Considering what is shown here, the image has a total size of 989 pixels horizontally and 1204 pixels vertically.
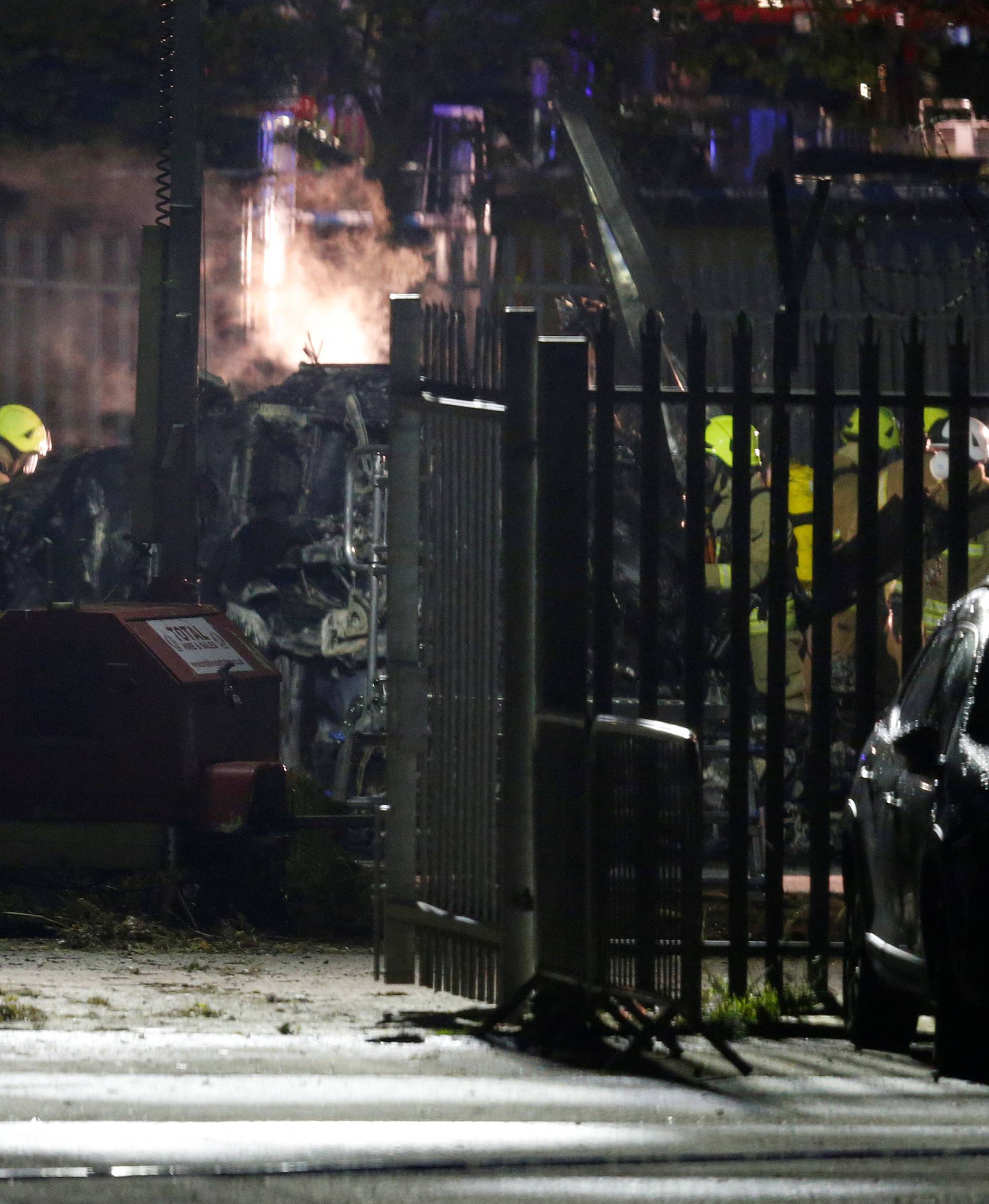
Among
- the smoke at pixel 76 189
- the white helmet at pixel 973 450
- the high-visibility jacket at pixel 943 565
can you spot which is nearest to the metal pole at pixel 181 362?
the high-visibility jacket at pixel 943 565

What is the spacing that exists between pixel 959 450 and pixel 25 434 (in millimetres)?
16081

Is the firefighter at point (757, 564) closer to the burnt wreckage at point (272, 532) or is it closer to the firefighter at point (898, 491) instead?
the firefighter at point (898, 491)

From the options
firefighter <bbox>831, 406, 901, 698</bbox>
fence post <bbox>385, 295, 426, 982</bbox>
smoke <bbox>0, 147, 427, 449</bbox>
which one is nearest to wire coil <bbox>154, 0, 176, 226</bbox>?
firefighter <bbox>831, 406, 901, 698</bbox>

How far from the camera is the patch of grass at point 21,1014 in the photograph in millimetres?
8383

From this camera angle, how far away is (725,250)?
27359mm

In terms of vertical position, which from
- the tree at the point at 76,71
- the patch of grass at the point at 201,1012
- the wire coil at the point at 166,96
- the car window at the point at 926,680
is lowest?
the patch of grass at the point at 201,1012

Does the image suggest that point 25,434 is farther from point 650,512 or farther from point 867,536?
point 867,536

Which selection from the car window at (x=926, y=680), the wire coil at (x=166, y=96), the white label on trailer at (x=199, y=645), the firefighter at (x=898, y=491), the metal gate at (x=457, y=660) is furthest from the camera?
the firefighter at (x=898, y=491)

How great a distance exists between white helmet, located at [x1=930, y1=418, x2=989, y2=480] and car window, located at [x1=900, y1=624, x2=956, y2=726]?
37.7ft

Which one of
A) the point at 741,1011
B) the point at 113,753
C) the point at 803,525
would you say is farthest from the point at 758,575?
the point at 741,1011

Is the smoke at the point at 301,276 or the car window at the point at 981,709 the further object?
the smoke at the point at 301,276

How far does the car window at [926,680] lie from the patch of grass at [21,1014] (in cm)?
315

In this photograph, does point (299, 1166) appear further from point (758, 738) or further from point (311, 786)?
point (758, 738)

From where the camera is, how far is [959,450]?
8.62 meters
